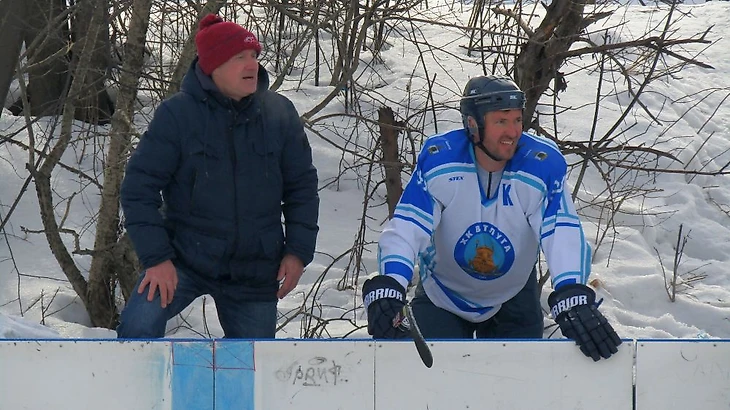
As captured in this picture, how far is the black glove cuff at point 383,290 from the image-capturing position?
286cm

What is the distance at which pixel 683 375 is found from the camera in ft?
9.35

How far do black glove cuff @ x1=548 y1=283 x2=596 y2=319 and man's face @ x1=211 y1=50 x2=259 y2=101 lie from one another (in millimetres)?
1157

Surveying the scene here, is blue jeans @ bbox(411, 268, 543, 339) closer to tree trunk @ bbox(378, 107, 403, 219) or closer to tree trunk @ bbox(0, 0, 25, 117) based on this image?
tree trunk @ bbox(378, 107, 403, 219)

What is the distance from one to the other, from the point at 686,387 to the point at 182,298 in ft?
5.20

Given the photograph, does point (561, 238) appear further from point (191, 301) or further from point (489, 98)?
point (191, 301)

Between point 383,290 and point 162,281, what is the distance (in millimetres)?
707

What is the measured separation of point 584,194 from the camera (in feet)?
23.1

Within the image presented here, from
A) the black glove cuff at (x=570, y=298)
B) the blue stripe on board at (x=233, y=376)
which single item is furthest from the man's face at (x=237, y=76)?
the black glove cuff at (x=570, y=298)

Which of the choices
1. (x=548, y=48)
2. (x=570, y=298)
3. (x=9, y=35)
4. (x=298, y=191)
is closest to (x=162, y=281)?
(x=298, y=191)

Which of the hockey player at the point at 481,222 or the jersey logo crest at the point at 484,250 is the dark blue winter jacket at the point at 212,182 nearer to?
the hockey player at the point at 481,222

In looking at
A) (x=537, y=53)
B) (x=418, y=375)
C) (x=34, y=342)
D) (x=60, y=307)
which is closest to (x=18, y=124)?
(x=60, y=307)

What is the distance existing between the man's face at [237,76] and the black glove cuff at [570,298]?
116cm

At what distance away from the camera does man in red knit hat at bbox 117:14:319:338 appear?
3.06 meters

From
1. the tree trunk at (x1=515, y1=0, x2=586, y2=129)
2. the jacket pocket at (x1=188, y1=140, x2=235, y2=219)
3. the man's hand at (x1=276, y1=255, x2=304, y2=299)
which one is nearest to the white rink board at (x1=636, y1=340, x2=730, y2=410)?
the man's hand at (x1=276, y1=255, x2=304, y2=299)
